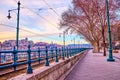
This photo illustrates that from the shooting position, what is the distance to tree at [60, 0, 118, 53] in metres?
42.8

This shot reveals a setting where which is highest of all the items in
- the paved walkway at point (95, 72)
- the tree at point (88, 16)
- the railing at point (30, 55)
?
the tree at point (88, 16)

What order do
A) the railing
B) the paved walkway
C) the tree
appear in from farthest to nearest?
the tree
the paved walkway
the railing

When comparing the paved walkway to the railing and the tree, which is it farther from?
the tree

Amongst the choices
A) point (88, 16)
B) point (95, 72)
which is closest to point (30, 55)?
point (95, 72)

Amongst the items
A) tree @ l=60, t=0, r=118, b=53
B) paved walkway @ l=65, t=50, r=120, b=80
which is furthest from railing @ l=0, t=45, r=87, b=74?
tree @ l=60, t=0, r=118, b=53

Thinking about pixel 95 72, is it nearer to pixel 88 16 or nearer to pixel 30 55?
pixel 30 55

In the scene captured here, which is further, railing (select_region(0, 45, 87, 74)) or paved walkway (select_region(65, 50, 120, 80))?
paved walkway (select_region(65, 50, 120, 80))

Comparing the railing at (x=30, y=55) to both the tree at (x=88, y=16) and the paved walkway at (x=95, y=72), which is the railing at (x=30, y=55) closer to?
the paved walkway at (x=95, y=72)

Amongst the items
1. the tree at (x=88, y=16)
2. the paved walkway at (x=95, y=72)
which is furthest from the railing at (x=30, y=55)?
the tree at (x=88, y=16)

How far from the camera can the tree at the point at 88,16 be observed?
42.8m

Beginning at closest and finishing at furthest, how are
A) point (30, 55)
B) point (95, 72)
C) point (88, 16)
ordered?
1. point (30, 55)
2. point (95, 72)
3. point (88, 16)

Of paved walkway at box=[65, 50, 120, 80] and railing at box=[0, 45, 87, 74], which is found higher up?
railing at box=[0, 45, 87, 74]

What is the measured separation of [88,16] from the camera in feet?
158

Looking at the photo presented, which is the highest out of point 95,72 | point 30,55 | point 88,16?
point 88,16
